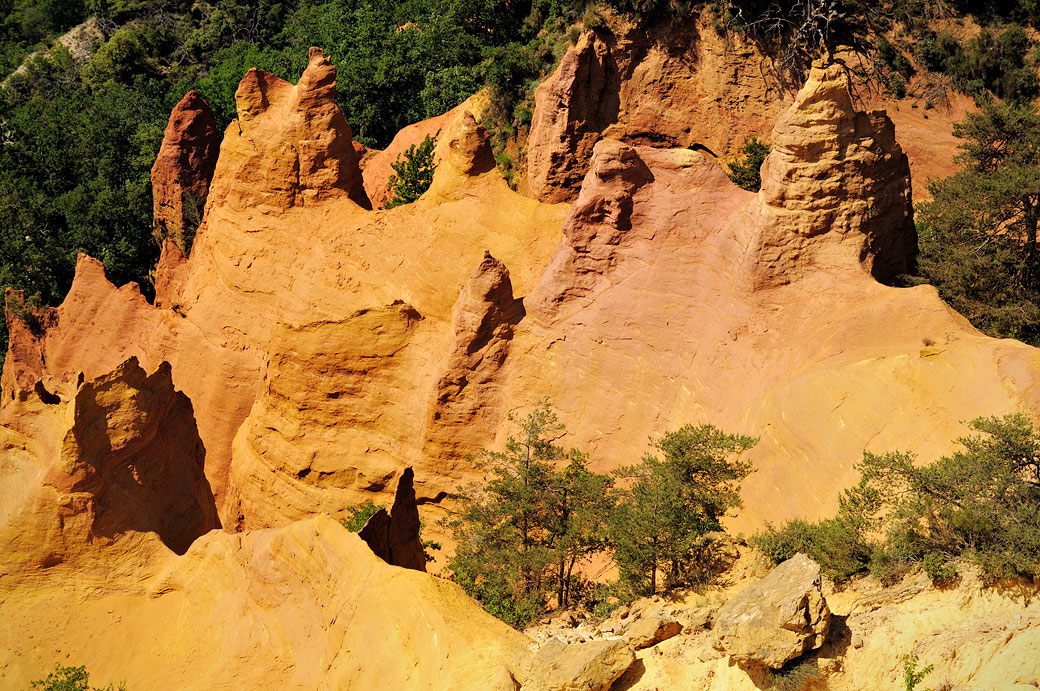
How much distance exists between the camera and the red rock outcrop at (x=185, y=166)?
3183 centimetres

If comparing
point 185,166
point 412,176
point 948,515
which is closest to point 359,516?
point 412,176

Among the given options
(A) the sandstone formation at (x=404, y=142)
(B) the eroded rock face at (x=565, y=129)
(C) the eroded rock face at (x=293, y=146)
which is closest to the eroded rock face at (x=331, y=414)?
(C) the eroded rock face at (x=293, y=146)

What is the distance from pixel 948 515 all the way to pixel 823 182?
280 inches

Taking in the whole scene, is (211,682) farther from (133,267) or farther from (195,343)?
(133,267)

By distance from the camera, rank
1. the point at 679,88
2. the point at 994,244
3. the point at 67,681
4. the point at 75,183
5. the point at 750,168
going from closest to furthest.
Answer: the point at 67,681 → the point at 994,244 → the point at 750,168 → the point at 679,88 → the point at 75,183

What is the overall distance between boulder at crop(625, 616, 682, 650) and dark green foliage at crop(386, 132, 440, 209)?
17842 millimetres

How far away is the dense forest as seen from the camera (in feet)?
89.8

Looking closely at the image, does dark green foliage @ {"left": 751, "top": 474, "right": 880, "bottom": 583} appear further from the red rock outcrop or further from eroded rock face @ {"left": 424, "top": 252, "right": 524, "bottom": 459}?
the red rock outcrop

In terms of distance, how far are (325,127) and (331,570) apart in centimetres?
1327

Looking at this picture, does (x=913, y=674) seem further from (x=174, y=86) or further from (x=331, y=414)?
(x=174, y=86)

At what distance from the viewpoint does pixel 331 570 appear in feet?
47.0

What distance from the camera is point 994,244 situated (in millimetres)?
20984

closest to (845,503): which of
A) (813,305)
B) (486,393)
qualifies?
(813,305)

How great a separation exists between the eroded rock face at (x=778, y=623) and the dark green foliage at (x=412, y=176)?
1893cm
